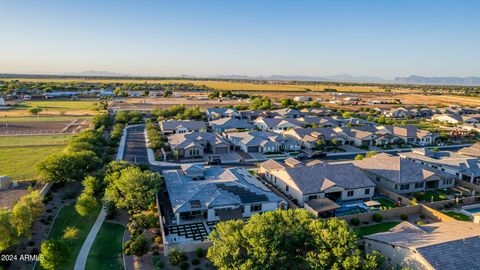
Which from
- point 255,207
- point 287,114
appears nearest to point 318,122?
point 287,114

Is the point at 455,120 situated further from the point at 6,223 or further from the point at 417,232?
the point at 6,223

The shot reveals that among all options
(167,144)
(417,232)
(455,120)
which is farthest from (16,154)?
(455,120)

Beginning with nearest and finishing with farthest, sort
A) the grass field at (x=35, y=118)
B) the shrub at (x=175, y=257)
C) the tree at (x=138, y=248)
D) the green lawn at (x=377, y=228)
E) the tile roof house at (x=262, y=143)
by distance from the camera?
1. the shrub at (x=175, y=257)
2. the tree at (x=138, y=248)
3. the green lawn at (x=377, y=228)
4. the tile roof house at (x=262, y=143)
5. the grass field at (x=35, y=118)

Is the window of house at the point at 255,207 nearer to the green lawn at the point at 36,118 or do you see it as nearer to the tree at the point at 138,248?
the tree at the point at 138,248

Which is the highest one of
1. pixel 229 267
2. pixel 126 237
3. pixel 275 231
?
pixel 275 231

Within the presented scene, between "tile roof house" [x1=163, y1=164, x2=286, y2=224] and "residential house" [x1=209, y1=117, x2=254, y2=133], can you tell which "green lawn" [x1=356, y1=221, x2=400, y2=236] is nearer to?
"tile roof house" [x1=163, y1=164, x2=286, y2=224]

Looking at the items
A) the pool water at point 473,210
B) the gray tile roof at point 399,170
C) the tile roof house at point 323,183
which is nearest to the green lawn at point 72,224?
the tile roof house at point 323,183
